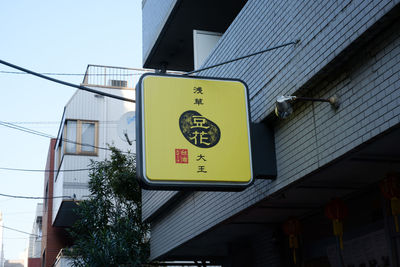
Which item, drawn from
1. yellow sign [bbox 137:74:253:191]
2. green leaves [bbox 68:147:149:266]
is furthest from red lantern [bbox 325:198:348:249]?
green leaves [bbox 68:147:149:266]

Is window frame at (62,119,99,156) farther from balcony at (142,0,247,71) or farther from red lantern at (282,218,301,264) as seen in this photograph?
red lantern at (282,218,301,264)

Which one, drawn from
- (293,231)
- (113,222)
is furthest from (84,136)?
(293,231)

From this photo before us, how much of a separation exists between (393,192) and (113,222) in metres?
13.6

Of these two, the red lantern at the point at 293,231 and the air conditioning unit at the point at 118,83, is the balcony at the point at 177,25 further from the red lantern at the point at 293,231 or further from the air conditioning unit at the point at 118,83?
the air conditioning unit at the point at 118,83

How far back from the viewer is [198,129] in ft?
23.8

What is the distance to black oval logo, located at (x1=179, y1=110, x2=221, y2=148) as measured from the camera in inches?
284

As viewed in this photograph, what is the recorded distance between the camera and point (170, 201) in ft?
40.4

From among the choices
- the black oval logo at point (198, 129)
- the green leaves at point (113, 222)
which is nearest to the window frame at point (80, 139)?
the green leaves at point (113, 222)

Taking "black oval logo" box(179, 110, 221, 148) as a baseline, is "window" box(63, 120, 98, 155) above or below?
above

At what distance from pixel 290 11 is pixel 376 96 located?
7.61ft

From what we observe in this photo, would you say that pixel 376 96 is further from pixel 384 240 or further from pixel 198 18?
pixel 198 18

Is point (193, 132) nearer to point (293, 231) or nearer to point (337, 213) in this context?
point (337, 213)

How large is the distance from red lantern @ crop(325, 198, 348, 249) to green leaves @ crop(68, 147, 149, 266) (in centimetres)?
989

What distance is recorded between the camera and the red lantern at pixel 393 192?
6688 mm
